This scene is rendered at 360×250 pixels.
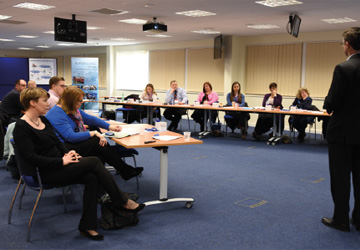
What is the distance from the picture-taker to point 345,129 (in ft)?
9.89

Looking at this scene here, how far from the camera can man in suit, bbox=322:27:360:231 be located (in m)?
2.96

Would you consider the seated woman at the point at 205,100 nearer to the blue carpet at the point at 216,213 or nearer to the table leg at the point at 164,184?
the blue carpet at the point at 216,213

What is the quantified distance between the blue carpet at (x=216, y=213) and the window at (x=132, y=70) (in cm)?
897

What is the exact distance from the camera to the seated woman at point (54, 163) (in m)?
2.85

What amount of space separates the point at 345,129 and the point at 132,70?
12430 mm

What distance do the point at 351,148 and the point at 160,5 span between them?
191 inches

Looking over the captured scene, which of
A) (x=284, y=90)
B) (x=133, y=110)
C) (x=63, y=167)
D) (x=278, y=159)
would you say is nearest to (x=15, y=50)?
(x=133, y=110)

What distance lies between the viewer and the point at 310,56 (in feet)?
33.2

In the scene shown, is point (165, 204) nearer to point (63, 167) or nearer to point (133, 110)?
point (63, 167)

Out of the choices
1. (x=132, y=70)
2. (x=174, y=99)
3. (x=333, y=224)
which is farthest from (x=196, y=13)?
(x=132, y=70)

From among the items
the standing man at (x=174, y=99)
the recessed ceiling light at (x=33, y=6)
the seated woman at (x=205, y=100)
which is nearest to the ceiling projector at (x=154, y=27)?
the standing man at (x=174, y=99)

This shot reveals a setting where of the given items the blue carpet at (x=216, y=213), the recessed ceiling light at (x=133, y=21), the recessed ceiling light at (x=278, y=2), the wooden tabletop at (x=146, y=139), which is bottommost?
the blue carpet at (x=216, y=213)

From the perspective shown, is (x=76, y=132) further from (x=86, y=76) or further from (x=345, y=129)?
(x=86, y=76)

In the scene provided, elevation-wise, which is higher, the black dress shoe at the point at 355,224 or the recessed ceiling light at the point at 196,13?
the recessed ceiling light at the point at 196,13
